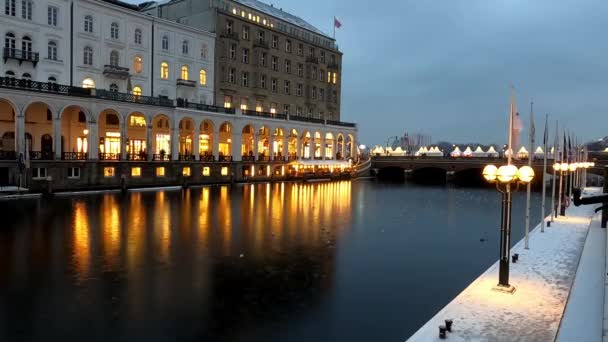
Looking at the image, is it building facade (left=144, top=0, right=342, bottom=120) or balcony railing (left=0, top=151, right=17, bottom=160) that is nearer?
balcony railing (left=0, top=151, right=17, bottom=160)

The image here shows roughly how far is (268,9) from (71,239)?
74218 mm

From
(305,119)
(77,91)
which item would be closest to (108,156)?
(77,91)

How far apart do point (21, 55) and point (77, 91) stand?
7.01m

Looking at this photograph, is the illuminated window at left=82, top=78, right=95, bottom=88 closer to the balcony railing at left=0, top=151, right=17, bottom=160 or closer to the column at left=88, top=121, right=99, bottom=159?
the column at left=88, top=121, right=99, bottom=159

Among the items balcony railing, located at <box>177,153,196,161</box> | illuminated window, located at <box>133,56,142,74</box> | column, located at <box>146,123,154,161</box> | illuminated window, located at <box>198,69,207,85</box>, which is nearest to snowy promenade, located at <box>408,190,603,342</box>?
column, located at <box>146,123,154,161</box>

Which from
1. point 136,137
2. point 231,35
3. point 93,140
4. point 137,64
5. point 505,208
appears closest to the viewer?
point 505,208

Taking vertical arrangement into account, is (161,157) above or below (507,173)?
above

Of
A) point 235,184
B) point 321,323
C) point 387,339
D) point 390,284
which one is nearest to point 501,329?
point 387,339

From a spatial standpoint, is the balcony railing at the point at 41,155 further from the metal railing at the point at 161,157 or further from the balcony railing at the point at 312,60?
the balcony railing at the point at 312,60

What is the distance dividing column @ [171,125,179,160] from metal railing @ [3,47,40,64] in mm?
17791

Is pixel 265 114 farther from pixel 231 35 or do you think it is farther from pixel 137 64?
pixel 137 64

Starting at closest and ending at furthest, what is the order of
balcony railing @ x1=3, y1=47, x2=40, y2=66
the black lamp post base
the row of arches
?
1. the black lamp post base
2. balcony railing @ x1=3, y1=47, x2=40, y2=66
3. the row of arches

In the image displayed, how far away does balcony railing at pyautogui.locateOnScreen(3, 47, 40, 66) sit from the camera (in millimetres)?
50844

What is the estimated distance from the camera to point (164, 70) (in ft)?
223
